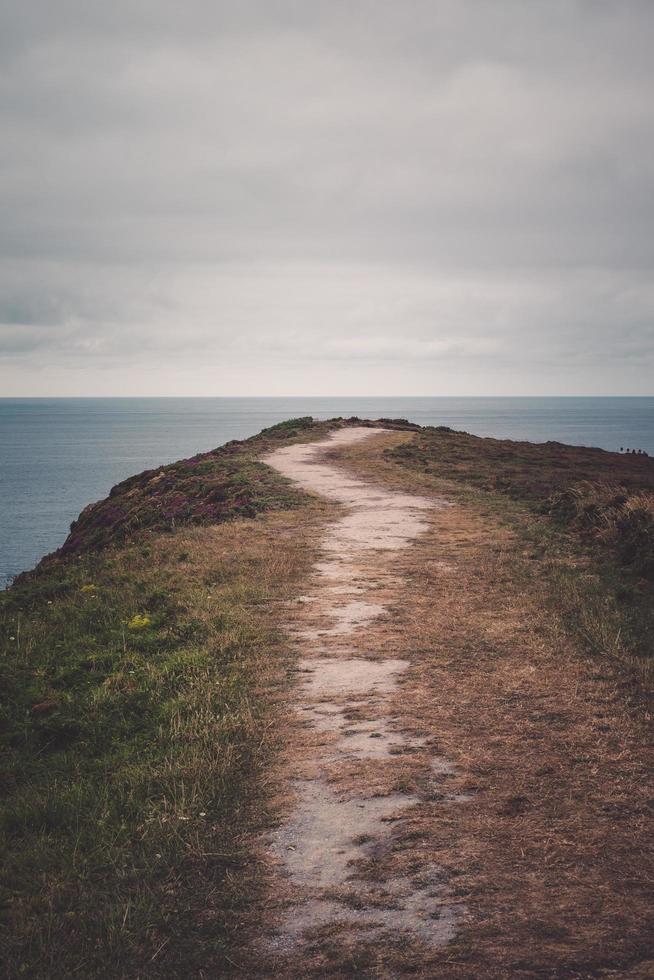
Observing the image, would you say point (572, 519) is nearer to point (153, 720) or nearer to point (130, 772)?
point (153, 720)

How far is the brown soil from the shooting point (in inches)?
161

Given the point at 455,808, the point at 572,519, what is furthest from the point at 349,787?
the point at 572,519

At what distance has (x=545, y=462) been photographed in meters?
32.2

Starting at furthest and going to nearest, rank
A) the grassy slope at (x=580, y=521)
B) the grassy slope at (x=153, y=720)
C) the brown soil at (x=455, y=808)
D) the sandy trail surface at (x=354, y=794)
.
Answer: the grassy slope at (x=580, y=521) < the grassy slope at (x=153, y=720) < the sandy trail surface at (x=354, y=794) < the brown soil at (x=455, y=808)

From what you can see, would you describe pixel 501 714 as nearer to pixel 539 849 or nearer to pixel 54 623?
Result: pixel 539 849

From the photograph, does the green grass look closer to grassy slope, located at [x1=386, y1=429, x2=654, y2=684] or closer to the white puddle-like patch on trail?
the white puddle-like patch on trail

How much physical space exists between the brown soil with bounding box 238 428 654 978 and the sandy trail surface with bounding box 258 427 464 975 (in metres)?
0.02

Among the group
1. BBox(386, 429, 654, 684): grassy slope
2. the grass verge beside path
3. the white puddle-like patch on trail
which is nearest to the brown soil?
the white puddle-like patch on trail

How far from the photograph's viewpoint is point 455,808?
18.1 ft

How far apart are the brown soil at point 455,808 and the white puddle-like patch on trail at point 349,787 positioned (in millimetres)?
16

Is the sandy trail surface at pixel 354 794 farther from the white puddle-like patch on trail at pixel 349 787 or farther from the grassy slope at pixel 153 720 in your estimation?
the grassy slope at pixel 153 720

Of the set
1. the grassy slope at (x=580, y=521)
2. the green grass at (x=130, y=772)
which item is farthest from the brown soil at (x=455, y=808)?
the grassy slope at (x=580, y=521)

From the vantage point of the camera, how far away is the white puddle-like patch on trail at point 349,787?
4.39 meters

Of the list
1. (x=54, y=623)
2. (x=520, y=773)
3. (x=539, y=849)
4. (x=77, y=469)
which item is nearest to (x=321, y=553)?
(x=54, y=623)
